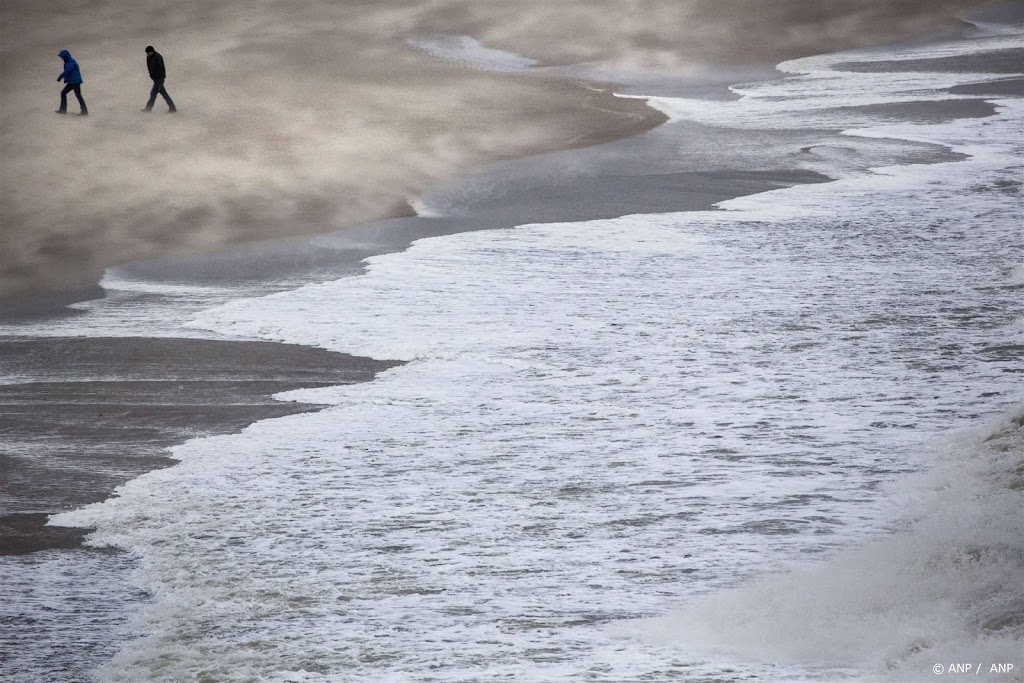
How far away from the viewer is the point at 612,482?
306 inches

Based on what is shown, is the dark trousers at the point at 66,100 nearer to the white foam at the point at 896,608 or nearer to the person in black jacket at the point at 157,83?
the person in black jacket at the point at 157,83

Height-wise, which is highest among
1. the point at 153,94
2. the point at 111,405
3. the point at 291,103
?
the point at 153,94

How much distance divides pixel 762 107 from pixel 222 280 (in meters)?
14.1

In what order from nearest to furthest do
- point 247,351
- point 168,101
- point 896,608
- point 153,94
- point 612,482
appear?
point 896,608 < point 612,482 < point 247,351 < point 168,101 < point 153,94

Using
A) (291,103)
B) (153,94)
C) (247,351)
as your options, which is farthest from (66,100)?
(247,351)

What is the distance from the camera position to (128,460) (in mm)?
8336

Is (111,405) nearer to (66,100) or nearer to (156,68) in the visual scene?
(156,68)

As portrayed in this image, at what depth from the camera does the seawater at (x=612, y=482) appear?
5887 millimetres

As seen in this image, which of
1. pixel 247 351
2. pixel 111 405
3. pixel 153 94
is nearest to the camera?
pixel 111 405

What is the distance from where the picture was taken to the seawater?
589 centimetres

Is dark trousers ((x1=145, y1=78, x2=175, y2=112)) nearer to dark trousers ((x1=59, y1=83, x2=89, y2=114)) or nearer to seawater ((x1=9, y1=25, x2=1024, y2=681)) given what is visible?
dark trousers ((x1=59, y1=83, x2=89, y2=114))

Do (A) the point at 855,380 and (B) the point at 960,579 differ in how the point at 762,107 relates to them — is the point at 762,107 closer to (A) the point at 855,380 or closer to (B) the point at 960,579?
(A) the point at 855,380

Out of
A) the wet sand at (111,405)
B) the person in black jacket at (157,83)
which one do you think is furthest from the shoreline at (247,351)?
the person in black jacket at (157,83)

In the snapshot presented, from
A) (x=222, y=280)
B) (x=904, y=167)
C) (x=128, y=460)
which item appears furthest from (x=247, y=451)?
(x=904, y=167)
